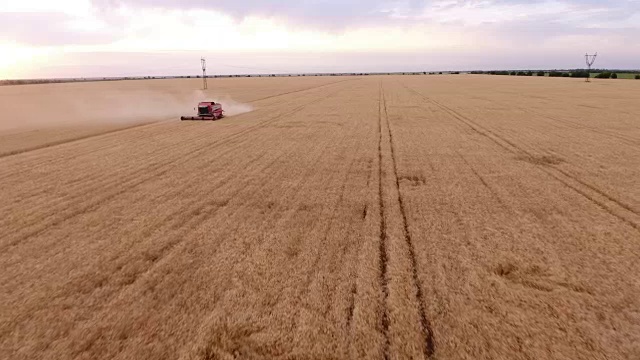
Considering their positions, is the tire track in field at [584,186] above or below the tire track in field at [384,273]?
above

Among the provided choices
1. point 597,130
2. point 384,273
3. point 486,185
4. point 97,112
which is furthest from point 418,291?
point 97,112

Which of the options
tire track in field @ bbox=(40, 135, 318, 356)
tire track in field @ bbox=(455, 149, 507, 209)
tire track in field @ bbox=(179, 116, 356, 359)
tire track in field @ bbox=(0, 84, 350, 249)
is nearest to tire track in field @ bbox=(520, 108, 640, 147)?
tire track in field @ bbox=(455, 149, 507, 209)

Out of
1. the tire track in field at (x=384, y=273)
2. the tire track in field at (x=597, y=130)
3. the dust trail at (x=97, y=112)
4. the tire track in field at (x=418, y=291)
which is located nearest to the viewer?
the tire track in field at (x=418, y=291)

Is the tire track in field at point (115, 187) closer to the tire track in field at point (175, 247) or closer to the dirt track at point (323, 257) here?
the dirt track at point (323, 257)

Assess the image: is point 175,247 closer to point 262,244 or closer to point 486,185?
point 262,244

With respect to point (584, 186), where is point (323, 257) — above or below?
below

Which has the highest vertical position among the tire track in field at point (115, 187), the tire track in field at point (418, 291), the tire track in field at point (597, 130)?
the tire track in field at point (597, 130)

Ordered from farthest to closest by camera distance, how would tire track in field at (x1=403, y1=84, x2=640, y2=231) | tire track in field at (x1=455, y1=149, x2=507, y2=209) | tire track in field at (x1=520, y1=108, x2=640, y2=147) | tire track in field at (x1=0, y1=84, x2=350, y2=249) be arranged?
tire track in field at (x1=520, y1=108, x2=640, y2=147)
tire track in field at (x1=455, y1=149, x2=507, y2=209)
tire track in field at (x1=403, y1=84, x2=640, y2=231)
tire track in field at (x1=0, y1=84, x2=350, y2=249)

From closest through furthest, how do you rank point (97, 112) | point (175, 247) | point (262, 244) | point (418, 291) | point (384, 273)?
1. point (418, 291)
2. point (384, 273)
3. point (175, 247)
4. point (262, 244)
5. point (97, 112)

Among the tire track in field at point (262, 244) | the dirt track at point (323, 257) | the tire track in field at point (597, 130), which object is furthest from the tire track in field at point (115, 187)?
the tire track in field at point (597, 130)

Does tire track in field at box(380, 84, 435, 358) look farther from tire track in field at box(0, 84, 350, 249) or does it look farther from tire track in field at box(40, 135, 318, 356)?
tire track in field at box(0, 84, 350, 249)
